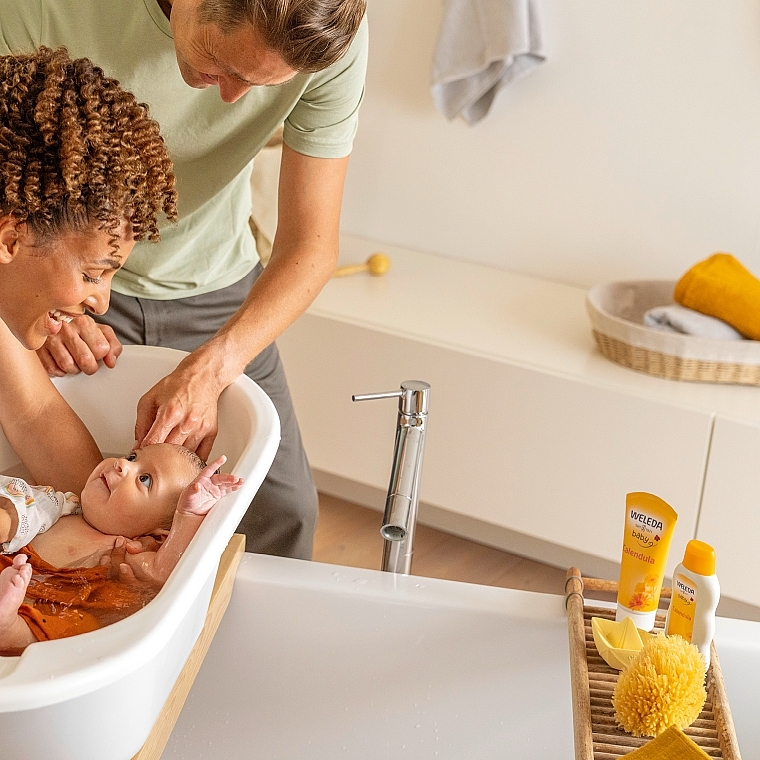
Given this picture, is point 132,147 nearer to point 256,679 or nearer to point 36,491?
point 36,491

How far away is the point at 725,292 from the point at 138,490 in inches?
59.5

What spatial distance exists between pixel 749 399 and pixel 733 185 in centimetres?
63

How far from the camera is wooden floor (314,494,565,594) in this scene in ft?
8.46

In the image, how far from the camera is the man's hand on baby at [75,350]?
60.9 inches

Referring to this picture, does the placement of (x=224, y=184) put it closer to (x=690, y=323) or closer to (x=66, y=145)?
(x=66, y=145)

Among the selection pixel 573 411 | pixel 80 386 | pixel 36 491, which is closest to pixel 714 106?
pixel 573 411

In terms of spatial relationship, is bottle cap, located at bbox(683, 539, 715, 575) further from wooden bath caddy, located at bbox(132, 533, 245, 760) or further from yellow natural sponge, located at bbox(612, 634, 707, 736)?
wooden bath caddy, located at bbox(132, 533, 245, 760)

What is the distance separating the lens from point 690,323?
2324mm

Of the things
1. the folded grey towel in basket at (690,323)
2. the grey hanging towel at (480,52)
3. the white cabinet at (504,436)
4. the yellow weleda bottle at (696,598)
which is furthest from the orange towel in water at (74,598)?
the grey hanging towel at (480,52)

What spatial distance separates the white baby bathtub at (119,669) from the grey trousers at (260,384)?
0.43m

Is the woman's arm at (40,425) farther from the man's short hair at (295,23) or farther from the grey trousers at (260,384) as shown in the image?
the man's short hair at (295,23)

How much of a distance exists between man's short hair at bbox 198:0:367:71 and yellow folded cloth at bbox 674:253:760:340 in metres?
1.39

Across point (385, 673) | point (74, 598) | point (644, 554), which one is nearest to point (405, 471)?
point (385, 673)

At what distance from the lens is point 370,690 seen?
1486 mm
